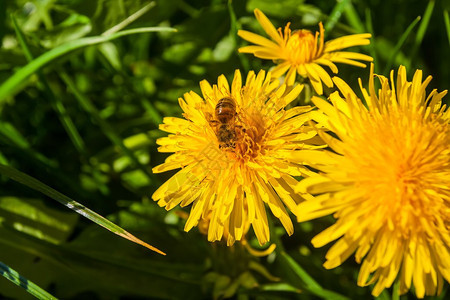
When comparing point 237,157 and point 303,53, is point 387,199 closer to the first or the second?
point 237,157

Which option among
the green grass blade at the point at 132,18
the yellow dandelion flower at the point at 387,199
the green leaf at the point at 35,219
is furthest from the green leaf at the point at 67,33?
the yellow dandelion flower at the point at 387,199

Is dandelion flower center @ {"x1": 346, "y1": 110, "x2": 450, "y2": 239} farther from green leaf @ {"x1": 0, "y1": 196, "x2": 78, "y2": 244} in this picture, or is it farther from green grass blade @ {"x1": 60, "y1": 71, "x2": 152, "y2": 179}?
green leaf @ {"x1": 0, "y1": 196, "x2": 78, "y2": 244}

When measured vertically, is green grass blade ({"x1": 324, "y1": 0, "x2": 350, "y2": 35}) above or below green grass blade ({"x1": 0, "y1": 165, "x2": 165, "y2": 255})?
above

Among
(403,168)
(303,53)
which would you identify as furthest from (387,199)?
(303,53)

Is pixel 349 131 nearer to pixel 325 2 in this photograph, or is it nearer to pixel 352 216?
pixel 352 216

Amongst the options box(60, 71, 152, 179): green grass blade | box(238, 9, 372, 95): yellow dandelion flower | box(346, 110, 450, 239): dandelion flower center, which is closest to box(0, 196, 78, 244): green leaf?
box(60, 71, 152, 179): green grass blade

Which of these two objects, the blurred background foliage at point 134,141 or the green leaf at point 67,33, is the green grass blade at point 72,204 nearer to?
the blurred background foliage at point 134,141
